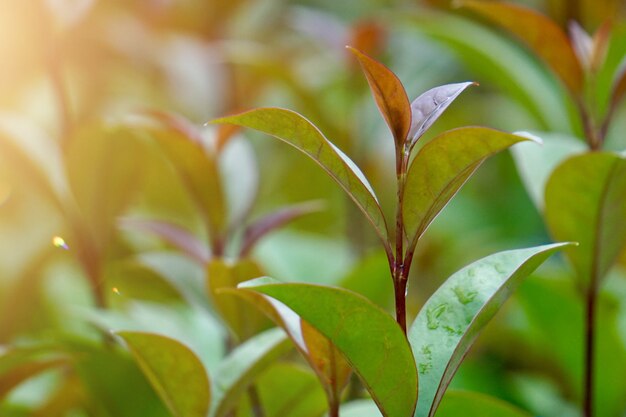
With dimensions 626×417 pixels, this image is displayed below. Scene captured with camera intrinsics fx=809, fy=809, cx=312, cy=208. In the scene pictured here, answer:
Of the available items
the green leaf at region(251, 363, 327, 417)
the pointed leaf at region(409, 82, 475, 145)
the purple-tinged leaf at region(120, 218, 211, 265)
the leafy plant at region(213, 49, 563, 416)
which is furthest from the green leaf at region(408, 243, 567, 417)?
the purple-tinged leaf at region(120, 218, 211, 265)

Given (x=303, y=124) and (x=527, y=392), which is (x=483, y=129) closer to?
(x=303, y=124)

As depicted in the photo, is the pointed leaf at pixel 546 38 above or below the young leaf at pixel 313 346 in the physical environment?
above

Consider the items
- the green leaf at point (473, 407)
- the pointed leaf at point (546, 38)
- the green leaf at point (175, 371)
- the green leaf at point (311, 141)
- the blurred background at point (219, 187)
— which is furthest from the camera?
the blurred background at point (219, 187)

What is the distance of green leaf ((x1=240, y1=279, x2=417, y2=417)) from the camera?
0.54 metres

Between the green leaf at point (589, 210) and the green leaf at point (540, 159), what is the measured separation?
0.13ft

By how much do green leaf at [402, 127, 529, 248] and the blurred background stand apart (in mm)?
258

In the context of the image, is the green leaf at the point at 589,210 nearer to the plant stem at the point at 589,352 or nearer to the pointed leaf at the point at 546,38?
the plant stem at the point at 589,352

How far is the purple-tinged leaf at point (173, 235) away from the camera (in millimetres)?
872

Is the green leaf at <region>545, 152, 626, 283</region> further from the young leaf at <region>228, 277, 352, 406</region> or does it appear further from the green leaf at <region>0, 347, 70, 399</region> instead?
the green leaf at <region>0, 347, 70, 399</region>

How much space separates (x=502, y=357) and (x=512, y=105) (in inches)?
34.4

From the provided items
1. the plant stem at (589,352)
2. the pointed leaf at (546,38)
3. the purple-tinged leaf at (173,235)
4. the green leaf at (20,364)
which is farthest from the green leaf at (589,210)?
the green leaf at (20,364)

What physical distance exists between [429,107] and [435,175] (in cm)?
5

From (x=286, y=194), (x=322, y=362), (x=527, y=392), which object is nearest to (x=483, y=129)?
(x=322, y=362)

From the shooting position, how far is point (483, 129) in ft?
1.75
